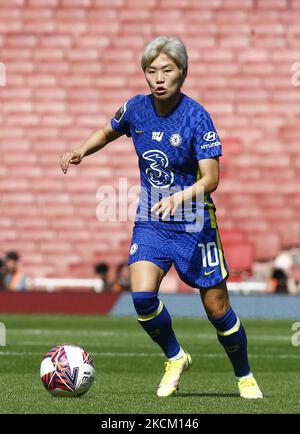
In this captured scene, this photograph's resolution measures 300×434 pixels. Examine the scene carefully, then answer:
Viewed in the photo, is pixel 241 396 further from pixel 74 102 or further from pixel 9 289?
pixel 74 102

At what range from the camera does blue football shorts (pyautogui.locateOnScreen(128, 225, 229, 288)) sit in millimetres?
7562

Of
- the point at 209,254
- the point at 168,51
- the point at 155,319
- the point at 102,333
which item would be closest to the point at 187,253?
the point at 209,254

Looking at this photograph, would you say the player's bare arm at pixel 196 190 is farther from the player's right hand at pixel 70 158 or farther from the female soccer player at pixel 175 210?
the player's right hand at pixel 70 158

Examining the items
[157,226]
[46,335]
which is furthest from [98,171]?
[157,226]

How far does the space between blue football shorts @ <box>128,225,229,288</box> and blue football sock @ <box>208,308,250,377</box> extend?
267mm

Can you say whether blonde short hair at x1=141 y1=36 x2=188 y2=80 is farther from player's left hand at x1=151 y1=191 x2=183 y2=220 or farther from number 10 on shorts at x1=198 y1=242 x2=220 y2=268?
number 10 on shorts at x1=198 y1=242 x2=220 y2=268

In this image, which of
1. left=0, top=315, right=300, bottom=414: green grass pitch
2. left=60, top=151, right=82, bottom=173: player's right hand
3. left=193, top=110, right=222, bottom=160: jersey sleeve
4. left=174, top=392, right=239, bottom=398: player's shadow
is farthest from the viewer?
left=174, top=392, right=239, bottom=398: player's shadow

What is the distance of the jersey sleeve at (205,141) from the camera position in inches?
290

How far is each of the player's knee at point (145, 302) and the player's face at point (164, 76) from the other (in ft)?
3.98

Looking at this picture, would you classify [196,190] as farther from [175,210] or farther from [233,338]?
[233,338]

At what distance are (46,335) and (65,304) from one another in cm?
482

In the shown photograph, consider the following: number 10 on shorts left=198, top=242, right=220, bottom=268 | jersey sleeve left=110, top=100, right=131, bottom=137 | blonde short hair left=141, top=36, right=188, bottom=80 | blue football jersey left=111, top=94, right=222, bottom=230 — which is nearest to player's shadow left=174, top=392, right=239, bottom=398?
number 10 on shorts left=198, top=242, right=220, bottom=268

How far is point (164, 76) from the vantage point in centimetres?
742

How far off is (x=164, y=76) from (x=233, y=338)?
67.1 inches
